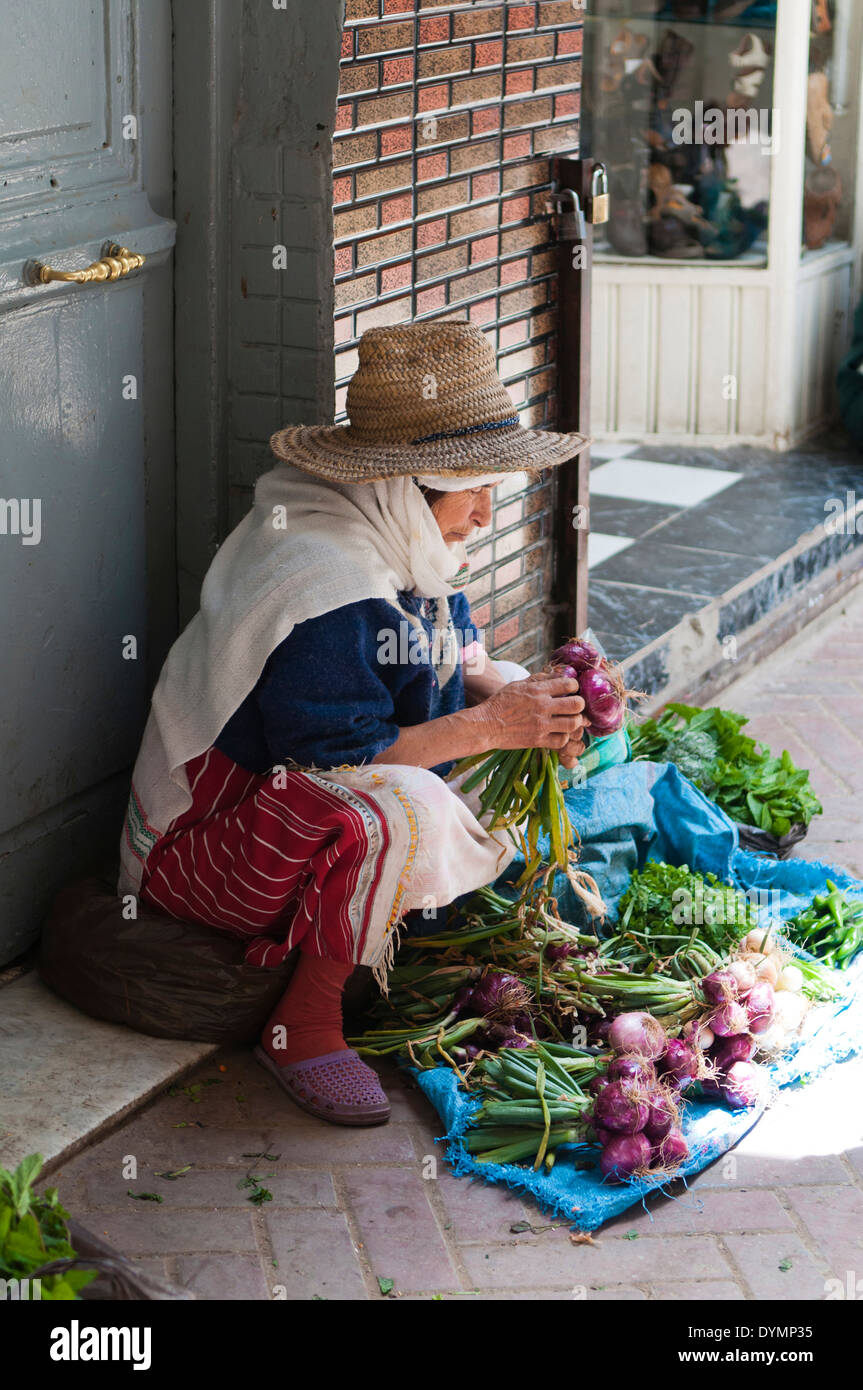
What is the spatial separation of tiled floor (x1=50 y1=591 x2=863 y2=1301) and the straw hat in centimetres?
127

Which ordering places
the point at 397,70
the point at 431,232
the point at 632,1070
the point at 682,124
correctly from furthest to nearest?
the point at 682,124 → the point at 431,232 → the point at 397,70 → the point at 632,1070

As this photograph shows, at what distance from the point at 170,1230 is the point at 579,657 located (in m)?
1.41

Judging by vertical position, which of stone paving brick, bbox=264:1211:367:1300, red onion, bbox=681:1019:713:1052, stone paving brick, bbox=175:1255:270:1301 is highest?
red onion, bbox=681:1019:713:1052

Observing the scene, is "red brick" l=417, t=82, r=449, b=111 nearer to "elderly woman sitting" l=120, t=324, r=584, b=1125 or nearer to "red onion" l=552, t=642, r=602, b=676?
"elderly woman sitting" l=120, t=324, r=584, b=1125

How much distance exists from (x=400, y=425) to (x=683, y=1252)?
166 cm

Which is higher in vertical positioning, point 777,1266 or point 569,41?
point 569,41

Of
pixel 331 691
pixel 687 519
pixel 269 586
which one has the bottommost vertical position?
pixel 687 519

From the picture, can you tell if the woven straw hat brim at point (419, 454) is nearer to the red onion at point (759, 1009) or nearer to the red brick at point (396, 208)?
the red brick at point (396, 208)

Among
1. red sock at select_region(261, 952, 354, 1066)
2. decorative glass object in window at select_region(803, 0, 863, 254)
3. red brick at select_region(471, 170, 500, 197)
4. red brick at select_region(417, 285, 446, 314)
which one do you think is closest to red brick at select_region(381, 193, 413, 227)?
red brick at select_region(417, 285, 446, 314)

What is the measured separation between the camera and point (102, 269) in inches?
133

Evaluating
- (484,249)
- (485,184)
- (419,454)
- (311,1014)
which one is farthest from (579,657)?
(485,184)

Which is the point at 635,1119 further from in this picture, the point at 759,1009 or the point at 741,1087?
the point at 759,1009

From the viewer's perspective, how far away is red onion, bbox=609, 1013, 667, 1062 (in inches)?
129
